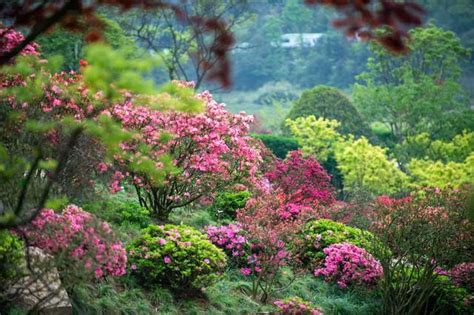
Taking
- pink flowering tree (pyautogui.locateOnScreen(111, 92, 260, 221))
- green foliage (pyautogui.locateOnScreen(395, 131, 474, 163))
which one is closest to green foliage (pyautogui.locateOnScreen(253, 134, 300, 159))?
green foliage (pyautogui.locateOnScreen(395, 131, 474, 163))

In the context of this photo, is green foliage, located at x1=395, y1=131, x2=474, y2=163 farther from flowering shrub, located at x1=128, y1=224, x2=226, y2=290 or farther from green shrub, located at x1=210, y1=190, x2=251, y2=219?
flowering shrub, located at x1=128, y1=224, x2=226, y2=290

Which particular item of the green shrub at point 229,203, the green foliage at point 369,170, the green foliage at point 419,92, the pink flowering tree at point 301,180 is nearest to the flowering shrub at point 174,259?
the green shrub at point 229,203

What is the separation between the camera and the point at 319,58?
4944cm

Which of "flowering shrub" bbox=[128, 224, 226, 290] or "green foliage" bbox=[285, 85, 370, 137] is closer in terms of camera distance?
"flowering shrub" bbox=[128, 224, 226, 290]

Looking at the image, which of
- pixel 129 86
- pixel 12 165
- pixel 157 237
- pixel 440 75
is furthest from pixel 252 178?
pixel 440 75

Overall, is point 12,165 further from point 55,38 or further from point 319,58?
point 319,58

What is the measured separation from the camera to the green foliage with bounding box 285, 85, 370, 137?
80.2ft

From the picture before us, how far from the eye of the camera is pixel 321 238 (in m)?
11.1

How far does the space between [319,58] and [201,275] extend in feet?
140

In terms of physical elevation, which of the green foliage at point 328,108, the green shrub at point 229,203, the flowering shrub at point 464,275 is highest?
the green foliage at point 328,108

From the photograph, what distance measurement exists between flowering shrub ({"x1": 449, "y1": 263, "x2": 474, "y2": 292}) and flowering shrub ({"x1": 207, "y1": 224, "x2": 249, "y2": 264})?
338cm

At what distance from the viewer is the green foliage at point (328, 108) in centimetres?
2445

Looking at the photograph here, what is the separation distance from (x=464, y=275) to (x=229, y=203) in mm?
4658

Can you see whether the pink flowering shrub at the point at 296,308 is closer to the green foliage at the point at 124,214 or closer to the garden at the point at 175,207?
the garden at the point at 175,207
